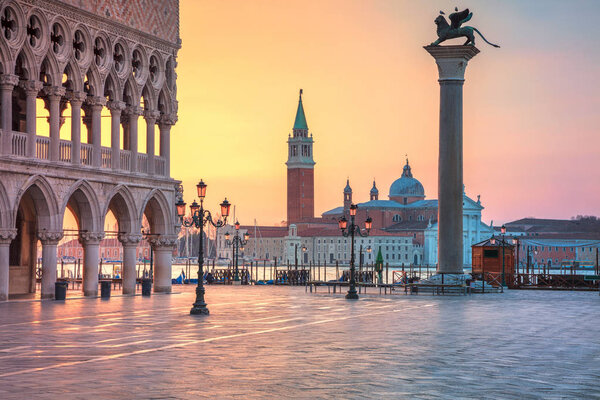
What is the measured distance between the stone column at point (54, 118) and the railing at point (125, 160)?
3.69 m

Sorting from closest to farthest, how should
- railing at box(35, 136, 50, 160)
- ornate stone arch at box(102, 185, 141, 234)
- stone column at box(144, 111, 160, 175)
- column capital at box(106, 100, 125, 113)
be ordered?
1. railing at box(35, 136, 50, 160)
2. column capital at box(106, 100, 125, 113)
3. ornate stone arch at box(102, 185, 141, 234)
4. stone column at box(144, 111, 160, 175)

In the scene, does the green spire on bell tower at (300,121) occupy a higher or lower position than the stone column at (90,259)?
higher

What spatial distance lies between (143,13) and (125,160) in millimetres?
5230

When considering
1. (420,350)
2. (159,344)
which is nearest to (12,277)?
(159,344)

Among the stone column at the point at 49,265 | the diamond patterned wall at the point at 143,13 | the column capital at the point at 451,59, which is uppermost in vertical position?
the diamond patterned wall at the point at 143,13

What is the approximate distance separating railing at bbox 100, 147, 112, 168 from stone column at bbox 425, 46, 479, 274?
11981 millimetres

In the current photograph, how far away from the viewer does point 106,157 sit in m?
34.5

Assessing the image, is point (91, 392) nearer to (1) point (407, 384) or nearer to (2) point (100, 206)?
(1) point (407, 384)

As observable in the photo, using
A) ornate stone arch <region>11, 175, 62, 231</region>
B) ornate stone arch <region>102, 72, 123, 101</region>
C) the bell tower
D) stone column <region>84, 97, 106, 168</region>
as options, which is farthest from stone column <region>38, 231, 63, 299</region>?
the bell tower

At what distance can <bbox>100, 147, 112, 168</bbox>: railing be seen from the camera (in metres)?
34.3

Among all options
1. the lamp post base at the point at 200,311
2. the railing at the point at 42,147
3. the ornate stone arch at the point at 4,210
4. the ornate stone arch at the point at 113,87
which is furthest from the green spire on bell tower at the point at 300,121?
the lamp post base at the point at 200,311

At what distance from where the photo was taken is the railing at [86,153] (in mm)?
33406

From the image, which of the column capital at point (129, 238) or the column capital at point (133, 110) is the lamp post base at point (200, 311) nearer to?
the column capital at point (129, 238)

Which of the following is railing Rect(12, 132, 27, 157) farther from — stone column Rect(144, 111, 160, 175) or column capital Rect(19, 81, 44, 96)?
stone column Rect(144, 111, 160, 175)
